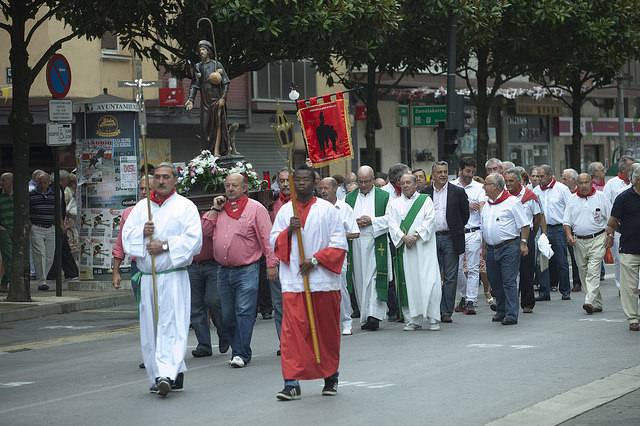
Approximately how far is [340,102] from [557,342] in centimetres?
383

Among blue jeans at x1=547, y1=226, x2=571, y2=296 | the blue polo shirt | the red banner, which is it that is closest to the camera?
the blue polo shirt

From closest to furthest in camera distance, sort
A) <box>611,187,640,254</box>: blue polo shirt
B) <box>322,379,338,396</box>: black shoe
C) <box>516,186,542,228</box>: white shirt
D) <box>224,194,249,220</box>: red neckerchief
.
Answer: <box>322,379,338,396</box>: black shoe, <box>224,194,249,220</box>: red neckerchief, <box>611,187,640,254</box>: blue polo shirt, <box>516,186,542,228</box>: white shirt

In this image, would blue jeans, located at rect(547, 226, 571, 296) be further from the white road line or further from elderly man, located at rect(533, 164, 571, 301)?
the white road line

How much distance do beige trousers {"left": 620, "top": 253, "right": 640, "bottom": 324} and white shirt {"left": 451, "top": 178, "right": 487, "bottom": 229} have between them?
3.05 metres

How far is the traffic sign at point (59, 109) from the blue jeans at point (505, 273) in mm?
7035

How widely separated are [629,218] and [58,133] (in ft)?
28.8

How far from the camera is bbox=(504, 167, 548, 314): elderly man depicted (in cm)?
1697

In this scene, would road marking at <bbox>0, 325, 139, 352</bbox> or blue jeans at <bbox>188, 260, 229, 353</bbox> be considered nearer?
blue jeans at <bbox>188, 260, 229, 353</bbox>

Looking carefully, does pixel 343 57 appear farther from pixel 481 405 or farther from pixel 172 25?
pixel 481 405

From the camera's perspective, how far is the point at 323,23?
885 inches

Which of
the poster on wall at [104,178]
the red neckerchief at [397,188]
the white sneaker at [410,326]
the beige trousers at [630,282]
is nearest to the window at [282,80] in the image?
the poster on wall at [104,178]

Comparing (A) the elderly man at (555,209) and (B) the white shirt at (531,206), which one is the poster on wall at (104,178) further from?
(B) the white shirt at (531,206)

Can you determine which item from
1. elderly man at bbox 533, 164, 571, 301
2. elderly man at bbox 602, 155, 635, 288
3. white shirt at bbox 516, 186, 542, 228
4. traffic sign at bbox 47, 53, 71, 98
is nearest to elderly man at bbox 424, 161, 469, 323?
white shirt at bbox 516, 186, 542, 228

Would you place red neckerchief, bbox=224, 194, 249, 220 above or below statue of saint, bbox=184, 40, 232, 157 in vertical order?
below
